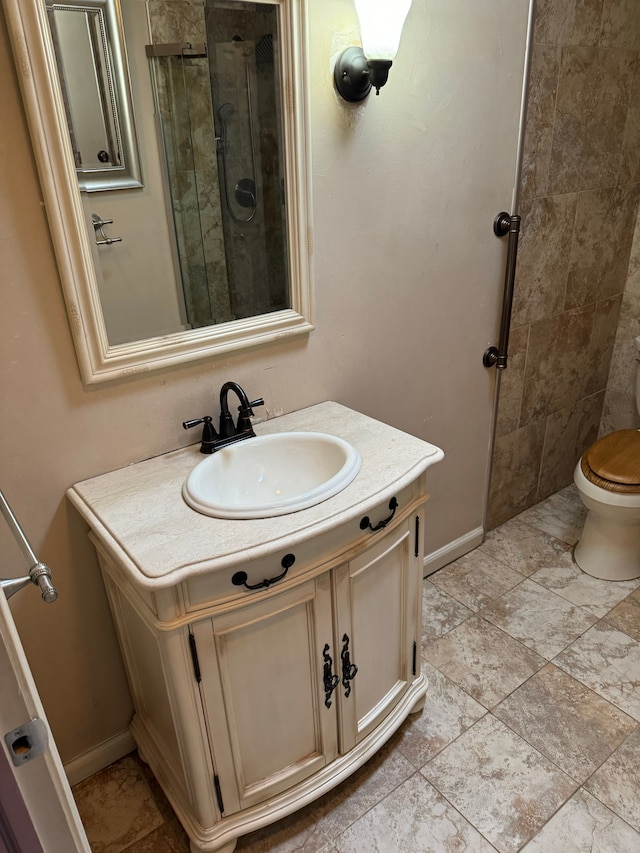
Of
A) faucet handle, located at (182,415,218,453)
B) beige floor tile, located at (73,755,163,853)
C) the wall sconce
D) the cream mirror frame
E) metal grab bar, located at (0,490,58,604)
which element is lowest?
beige floor tile, located at (73,755,163,853)

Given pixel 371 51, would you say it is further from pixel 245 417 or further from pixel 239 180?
pixel 245 417

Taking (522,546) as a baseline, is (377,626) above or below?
above

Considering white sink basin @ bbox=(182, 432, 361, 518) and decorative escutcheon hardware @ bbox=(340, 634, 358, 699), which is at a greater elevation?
white sink basin @ bbox=(182, 432, 361, 518)

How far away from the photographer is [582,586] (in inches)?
87.7

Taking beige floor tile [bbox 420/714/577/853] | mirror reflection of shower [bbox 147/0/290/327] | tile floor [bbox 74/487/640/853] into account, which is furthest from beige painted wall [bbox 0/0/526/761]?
beige floor tile [bbox 420/714/577/853]

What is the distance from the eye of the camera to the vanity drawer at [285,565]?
1.14 metres

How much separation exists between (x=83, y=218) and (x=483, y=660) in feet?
5.43

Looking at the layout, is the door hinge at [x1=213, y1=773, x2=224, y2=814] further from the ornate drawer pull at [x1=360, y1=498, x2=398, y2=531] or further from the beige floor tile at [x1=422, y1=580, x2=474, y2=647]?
the beige floor tile at [x1=422, y1=580, x2=474, y2=647]

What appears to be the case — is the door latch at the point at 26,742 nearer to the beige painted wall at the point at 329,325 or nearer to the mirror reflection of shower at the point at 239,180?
the beige painted wall at the point at 329,325

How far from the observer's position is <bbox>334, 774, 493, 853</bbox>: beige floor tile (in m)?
1.43

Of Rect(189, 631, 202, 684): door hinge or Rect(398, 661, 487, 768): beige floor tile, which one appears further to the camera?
Rect(398, 661, 487, 768): beige floor tile

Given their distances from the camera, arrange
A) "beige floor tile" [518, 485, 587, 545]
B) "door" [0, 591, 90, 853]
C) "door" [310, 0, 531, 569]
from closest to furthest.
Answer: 1. "door" [0, 591, 90, 853]
2. "door" [310, 0, 531, 569]
3. "beige floor tile" [518, 485, 587, 545]

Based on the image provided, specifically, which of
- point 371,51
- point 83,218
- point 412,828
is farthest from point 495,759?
point 371,51

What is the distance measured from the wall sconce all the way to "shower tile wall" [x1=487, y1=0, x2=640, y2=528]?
2.25 feet
